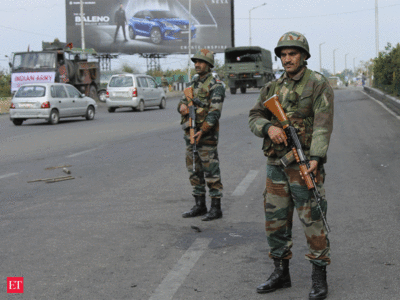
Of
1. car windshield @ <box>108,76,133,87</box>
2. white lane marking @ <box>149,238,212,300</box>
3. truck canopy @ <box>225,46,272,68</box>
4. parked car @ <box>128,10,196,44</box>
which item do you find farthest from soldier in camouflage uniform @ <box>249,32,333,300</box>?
parked car @ <box>128,10,196,44</box>

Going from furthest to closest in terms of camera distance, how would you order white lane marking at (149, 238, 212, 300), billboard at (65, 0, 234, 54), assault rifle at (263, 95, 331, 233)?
billboard at (65, 0, 234, 54) < white lane marking at (149, 238, 212, 300) < assault rifle at (263, 95, 331, 233)

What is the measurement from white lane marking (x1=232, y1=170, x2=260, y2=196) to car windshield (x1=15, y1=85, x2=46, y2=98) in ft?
42.9

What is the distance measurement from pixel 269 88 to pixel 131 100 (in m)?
22.6

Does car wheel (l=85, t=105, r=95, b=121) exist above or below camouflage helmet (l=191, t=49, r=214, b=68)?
below

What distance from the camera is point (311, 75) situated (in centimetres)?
396

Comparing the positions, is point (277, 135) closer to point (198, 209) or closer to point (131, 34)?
point (198, 209)

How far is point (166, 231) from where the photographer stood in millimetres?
5727

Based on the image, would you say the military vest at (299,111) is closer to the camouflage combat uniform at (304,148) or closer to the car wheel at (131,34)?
the camouflage combat uniform at (304,148)

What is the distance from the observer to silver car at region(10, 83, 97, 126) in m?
20.5

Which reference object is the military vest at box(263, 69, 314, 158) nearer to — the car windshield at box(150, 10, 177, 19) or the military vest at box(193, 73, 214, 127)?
the military vest at box(193, 73, 214, 127)

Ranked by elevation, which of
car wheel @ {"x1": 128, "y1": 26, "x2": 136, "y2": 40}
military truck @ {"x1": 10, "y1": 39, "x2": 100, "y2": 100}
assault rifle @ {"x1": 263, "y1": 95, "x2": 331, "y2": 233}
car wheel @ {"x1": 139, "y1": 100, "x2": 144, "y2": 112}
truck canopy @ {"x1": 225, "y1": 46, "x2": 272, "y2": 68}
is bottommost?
assault rifle @ {"x1": 263, "y1": 95, "x2": 331, "y2": 233}

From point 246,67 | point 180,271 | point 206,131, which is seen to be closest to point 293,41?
point 180,271

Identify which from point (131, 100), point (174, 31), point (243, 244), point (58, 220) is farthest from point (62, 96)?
point (174, 31)

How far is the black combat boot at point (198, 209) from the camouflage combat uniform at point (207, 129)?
13cm
